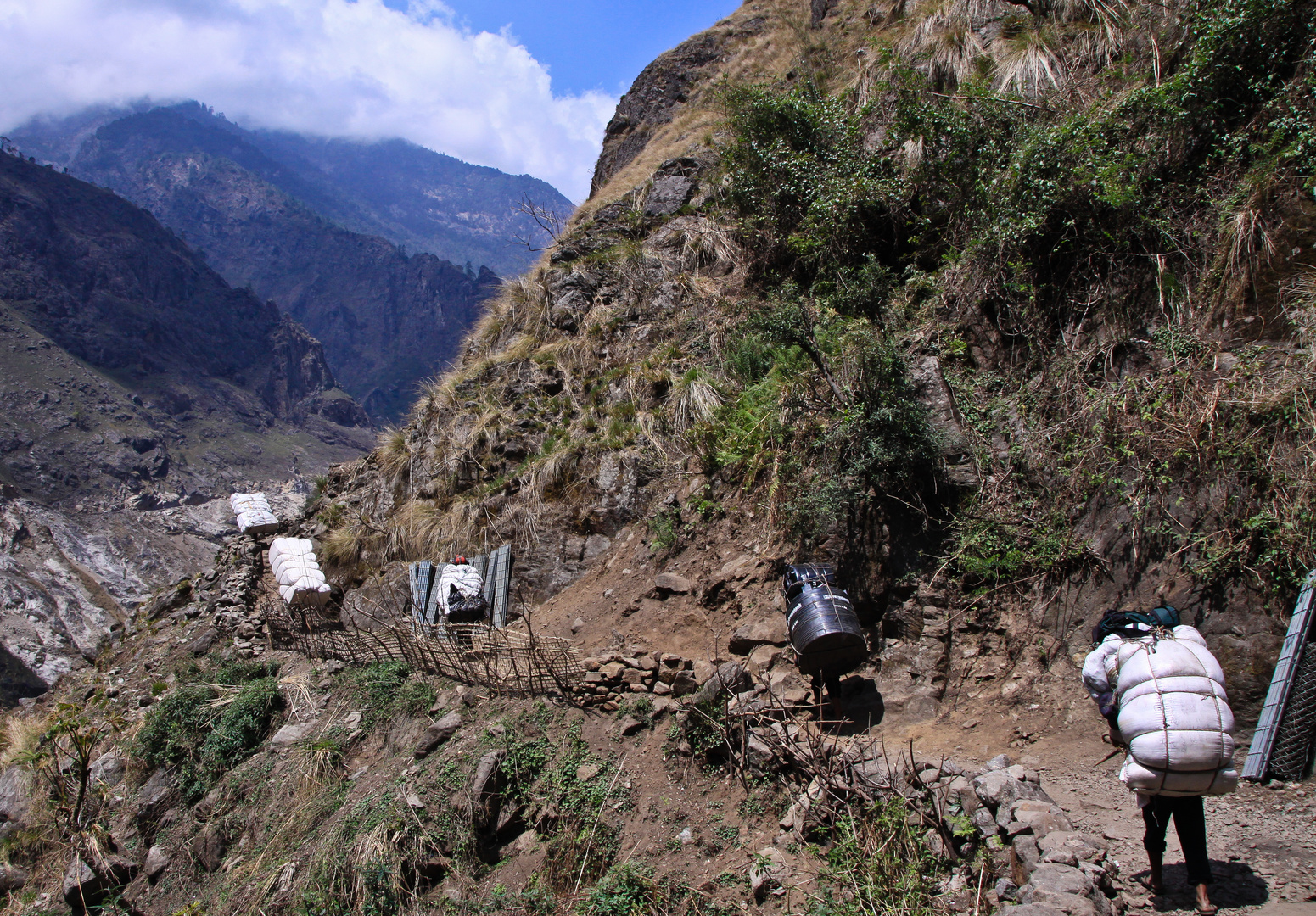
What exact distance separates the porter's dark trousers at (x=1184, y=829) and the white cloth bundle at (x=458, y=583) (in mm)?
6664

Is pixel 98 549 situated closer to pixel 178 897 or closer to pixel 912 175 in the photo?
pixel 178 897

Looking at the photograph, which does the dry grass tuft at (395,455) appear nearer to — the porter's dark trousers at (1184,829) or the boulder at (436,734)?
the boulder at (436,734)

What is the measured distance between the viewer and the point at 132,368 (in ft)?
229

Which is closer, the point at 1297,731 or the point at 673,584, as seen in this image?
the point at 1297,731

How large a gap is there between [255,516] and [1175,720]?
46.1ft

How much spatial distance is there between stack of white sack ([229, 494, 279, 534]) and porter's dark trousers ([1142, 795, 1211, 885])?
13755 millimetres

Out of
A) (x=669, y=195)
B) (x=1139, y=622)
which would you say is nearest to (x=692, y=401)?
(x=669, y=195)

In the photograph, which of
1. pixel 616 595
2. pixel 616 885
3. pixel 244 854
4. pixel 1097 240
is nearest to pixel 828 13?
pixel 1097 240

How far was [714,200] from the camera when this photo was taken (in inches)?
425

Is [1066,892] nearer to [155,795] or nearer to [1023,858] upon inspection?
[1023,858]

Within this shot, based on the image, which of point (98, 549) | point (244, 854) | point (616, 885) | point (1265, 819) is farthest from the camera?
point (98, 549)

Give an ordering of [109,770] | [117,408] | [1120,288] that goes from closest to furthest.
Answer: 1. [1120,288]
2. [109,770]
3. [117,408]

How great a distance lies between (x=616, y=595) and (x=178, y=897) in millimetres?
4836

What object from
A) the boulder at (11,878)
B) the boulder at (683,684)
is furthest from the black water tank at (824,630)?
the boulder at (11,878)
